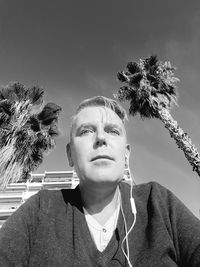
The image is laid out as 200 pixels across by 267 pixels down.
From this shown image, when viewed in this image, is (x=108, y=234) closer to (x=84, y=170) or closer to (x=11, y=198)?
(x=84, y=170)

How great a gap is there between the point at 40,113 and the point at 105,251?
37.0 feet

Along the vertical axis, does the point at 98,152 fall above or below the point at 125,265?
above

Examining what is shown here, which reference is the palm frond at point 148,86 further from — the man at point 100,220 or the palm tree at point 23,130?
the man at point 100,220

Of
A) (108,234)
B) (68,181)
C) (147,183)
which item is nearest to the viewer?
(108,234)

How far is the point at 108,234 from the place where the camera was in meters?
1.72

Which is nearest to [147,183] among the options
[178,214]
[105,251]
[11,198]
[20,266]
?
[178,214]

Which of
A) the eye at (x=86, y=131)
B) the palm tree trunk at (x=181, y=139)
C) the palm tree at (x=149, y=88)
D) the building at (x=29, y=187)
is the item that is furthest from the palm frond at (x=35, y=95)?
the eye at (x=86, y=131)

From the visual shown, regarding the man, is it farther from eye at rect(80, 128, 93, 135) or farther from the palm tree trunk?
the palm tree trunk

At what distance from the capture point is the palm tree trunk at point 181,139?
37.2ft

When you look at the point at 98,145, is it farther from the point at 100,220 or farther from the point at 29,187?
the point at 29,187

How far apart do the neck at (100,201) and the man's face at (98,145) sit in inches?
3.8

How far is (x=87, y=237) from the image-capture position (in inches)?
64.6

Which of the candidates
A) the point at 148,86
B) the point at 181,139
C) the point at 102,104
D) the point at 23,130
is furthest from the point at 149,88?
the point at 102,104

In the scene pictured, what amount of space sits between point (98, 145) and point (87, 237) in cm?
62
